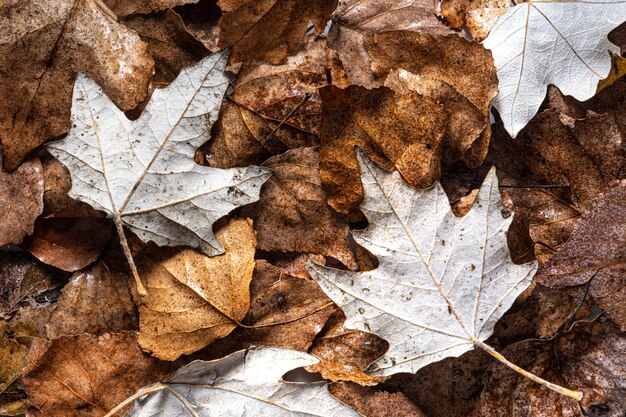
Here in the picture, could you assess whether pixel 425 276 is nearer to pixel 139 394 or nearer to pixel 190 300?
pixel 190 300

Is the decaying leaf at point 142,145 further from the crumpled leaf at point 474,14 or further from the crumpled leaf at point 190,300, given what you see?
the crumpled leaf at point 474,14

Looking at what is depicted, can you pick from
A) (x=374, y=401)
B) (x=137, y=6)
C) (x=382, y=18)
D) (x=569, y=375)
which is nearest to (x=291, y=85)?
(x=382, y=18)

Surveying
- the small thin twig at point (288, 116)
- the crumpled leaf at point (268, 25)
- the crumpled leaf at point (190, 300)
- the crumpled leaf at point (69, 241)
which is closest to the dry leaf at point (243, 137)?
the small thin twig at point (288, 116)

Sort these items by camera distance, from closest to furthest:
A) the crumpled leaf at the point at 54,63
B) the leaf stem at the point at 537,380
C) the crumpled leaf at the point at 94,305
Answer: the leaf stem at the point at 537,380
the crumpled leaf at the point at 54,63
the crumpled leaf at the point at 94,305

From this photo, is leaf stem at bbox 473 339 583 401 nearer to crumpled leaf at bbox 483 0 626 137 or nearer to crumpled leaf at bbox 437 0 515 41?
crumpled leaf at bbox 483 0 626 137

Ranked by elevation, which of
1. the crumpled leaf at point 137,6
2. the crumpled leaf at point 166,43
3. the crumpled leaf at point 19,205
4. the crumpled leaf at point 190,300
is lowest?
the crumpled leaf at point 190,300

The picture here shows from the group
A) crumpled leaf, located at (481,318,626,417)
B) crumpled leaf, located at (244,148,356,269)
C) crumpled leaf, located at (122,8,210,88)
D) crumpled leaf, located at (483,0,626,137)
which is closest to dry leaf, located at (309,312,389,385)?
crumpled leaf, located at (244,148,356,269)

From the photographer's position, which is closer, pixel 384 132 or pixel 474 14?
pixel 384 132
